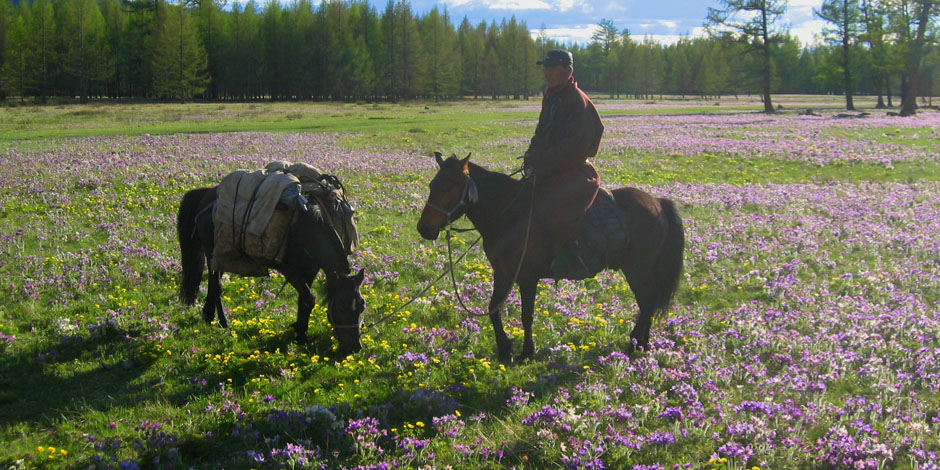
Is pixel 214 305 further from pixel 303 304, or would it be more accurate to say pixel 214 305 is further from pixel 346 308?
pixel 346 308

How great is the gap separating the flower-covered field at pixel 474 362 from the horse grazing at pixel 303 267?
0.36m

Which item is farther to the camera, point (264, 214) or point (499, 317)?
point (264, 214)

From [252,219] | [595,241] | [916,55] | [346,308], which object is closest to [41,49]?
[252,219]

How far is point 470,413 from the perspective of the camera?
6.35 metres

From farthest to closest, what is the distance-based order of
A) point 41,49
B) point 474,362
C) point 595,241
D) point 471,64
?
point 471,64, point 41,49, point 474,362, point 595,241

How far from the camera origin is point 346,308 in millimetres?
7117

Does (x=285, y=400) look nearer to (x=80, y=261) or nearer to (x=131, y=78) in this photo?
(x=80, y=261)

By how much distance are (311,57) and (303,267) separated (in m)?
111

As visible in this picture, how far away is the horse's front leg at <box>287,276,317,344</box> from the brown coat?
3279 mm

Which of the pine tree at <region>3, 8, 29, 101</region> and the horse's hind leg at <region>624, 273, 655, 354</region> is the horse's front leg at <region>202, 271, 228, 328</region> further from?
the pine tree at <region>3, 8, 29, 101</region>

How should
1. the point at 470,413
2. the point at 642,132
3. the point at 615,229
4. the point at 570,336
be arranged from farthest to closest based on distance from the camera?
the point at 642,132 < the point at 570,336 < the point at 615,229 < the point at 470,413

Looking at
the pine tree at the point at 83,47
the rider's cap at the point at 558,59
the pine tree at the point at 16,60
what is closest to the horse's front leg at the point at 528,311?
the rider's cap at the point at 558,59

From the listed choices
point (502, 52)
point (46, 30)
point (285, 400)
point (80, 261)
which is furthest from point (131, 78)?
point (285, 400)

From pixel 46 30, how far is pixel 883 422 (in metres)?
114
